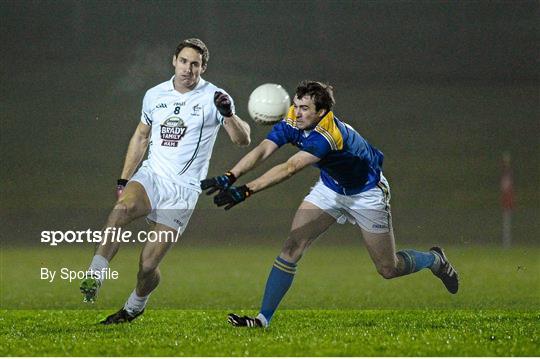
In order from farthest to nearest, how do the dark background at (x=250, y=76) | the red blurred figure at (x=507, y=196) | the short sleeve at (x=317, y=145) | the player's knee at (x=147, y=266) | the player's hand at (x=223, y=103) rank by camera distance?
the red blurred figure at (x=507, y=196) < the dark background at (x=250, y=76) < the player's knee at (x=147, y=266) < the player's hand at (x=223, y=103) < the short sleeve at (x=317, y=145)

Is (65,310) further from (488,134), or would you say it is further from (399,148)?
(488,134)

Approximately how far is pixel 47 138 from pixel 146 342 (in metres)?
3.77

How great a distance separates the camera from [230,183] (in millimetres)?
6164

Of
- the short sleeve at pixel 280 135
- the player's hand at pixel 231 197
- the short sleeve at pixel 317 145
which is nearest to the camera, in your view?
the player's hand at pixel 231 197

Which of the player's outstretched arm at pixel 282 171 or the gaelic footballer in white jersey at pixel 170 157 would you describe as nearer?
the player's outstretched arm at pixel 282 171

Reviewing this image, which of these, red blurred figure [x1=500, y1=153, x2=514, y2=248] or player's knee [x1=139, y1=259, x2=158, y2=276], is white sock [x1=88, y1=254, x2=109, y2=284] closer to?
player's knee [x1=139, y1=259, x2=158, y2=276]

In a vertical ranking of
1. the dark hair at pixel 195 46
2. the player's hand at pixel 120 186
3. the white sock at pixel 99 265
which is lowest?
the white sock at pixel 99 265

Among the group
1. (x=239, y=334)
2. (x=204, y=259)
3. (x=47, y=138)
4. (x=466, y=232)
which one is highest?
(x=47, y=138)

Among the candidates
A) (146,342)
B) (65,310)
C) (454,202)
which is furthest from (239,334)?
(454,202)

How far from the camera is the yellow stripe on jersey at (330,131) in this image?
657cm

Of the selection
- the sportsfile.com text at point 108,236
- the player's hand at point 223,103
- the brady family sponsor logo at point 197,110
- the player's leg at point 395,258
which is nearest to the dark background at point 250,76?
the sportsfile.com text at point 108,236

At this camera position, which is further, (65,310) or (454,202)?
(454,202)

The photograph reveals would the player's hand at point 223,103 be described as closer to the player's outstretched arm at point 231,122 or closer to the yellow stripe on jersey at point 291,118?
the player's outstretched arm at point 231,122

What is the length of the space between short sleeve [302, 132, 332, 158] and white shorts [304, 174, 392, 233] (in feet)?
2.14
